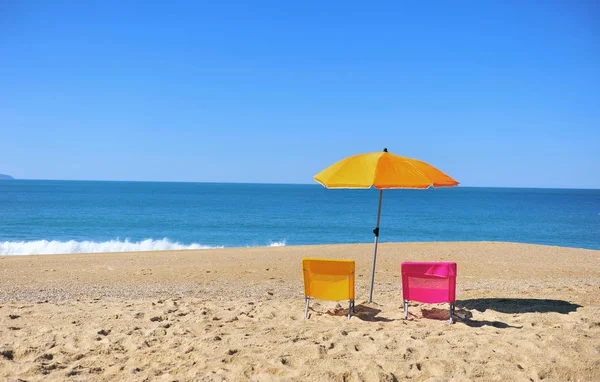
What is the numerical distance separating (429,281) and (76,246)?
21.5 metres

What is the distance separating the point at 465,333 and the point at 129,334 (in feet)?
13.1

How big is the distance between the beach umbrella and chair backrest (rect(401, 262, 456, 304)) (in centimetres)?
113

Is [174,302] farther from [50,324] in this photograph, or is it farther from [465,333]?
[465,333]

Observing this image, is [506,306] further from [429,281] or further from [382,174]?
[382,174]

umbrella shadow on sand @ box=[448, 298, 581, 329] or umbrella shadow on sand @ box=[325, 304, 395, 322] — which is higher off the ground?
umbrella shadow on sand @ box=[448, 298, 581, 329]

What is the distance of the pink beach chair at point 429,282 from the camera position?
6.55 meters

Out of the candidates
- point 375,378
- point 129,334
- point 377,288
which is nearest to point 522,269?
point 377,288

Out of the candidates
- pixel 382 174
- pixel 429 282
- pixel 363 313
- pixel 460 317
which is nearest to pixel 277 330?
pixel 363 313

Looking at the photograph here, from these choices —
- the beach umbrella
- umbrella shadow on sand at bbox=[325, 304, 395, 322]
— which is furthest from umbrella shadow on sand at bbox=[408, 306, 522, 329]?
the beach umbrella

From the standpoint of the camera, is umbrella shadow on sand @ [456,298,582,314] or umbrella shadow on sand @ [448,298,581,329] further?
umbrella shadow on sand @ [456,298,582,314]

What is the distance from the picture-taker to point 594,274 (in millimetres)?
11344

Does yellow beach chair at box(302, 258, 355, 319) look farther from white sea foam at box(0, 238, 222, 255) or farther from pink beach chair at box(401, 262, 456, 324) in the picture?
white sea foam at box(0, 238, 222, 255)

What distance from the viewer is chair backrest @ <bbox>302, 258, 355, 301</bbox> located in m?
6.79

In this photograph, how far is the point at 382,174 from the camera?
659cm
